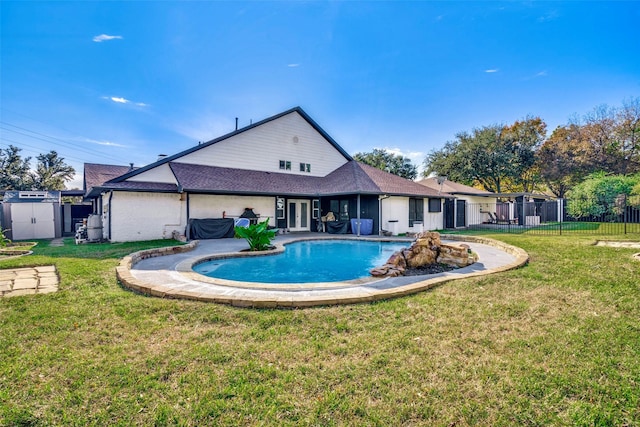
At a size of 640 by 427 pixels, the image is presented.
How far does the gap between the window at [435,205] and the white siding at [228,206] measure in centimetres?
958

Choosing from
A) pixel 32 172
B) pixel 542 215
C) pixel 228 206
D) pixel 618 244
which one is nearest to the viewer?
pixel 618 244

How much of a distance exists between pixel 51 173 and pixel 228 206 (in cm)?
3853

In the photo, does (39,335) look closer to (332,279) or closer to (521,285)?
(332,279)

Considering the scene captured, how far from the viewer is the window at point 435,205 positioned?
18.1m

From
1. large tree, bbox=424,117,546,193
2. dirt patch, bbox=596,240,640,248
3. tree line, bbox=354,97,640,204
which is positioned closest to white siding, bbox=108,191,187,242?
dirt patch, bbox=596,240,640,248

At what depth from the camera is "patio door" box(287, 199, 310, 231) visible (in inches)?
687

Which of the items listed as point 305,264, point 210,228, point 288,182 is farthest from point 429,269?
point 288,182

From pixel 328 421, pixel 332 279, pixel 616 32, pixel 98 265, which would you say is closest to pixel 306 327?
pixel 328 421

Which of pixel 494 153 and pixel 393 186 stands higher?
pixel 494 153

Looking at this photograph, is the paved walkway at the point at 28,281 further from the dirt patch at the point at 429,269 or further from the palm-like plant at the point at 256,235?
the dirt patch at the point at 429,269

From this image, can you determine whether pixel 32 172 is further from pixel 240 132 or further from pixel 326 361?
pixel 326 361

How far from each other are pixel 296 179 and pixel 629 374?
54.3 ft

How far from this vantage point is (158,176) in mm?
14023

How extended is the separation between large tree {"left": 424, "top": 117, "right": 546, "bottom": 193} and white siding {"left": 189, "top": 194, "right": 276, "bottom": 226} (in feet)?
74.6
